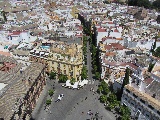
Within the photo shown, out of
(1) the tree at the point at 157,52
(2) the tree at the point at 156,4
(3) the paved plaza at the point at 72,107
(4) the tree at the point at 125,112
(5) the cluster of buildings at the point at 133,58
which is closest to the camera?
(5) the cluster of buildings at the point at 133,58

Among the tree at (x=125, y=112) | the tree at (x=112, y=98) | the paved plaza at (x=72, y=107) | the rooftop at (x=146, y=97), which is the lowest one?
the paved plaza at (x=72, y=107)

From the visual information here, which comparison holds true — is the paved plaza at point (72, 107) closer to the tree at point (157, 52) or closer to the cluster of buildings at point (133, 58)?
the cluster of buildings at point (133, 58)

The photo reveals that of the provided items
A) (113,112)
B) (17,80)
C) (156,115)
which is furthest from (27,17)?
(156,115)

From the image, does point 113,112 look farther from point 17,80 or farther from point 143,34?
point 143,34

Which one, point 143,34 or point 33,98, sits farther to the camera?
point 143,34

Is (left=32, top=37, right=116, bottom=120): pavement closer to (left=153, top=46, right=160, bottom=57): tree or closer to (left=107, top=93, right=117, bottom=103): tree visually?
(left=107, top=93, right=117, bottom=103): tree

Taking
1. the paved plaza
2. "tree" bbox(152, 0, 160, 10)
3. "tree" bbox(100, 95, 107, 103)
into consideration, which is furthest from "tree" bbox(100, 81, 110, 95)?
"tree" bbox(152, 0, 160, 10)

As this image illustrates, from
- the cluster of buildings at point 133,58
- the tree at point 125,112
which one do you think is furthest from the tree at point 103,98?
the tree at point 125,112
